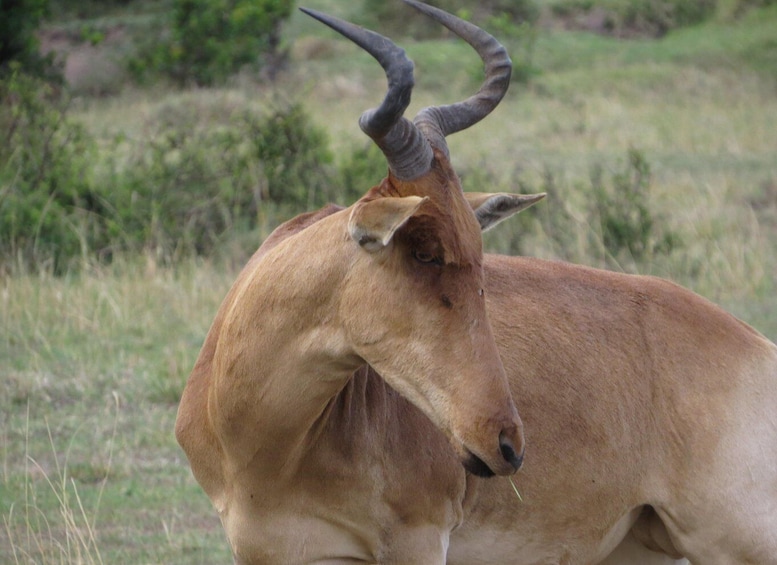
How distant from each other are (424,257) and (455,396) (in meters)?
0.43

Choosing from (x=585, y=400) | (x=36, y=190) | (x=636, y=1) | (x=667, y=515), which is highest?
(x=585, y=400)

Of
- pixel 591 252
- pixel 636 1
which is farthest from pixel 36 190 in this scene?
pixel 636 1

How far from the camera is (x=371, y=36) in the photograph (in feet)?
12.0

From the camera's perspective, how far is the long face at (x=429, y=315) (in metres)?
3.59

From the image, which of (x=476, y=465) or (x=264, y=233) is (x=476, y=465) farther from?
(x=264, y=233)

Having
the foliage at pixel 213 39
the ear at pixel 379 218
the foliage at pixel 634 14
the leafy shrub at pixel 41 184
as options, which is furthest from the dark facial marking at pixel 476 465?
the foliage at pixel 634 14

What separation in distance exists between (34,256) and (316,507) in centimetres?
763

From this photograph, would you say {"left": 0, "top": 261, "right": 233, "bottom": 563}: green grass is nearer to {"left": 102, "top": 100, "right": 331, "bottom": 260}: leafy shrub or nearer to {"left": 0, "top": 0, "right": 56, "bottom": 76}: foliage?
{"left": 102, "top": 100, "right": 331, "bottom": 260}: leafy shrub

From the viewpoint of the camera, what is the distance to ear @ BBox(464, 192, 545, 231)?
4.09 metres

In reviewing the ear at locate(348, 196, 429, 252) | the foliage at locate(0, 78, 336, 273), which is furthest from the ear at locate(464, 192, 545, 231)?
the foliage at locate(0, 78, 336, 273)

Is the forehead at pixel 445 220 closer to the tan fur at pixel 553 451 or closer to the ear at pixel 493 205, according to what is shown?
the ear at pixel 493 205

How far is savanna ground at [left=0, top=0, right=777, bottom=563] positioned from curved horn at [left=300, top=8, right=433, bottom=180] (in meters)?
2.58

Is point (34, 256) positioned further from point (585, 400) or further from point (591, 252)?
point (585, 400)

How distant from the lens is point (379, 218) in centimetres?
352
